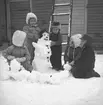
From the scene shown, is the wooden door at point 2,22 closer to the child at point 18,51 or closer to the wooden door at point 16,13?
the wooden door at point 16,13

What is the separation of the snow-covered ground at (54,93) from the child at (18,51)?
58 centimetres

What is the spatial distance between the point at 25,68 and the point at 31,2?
5200mm

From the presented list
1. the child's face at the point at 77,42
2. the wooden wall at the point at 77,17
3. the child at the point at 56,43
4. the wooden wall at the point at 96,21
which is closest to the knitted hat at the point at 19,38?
the child at the point at 56,43

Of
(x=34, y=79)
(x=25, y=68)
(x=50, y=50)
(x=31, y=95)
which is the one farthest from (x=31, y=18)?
(x=31, y=95)

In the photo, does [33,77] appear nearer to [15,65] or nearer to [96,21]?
[15,65]

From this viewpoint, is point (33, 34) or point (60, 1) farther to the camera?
point (60, 1)

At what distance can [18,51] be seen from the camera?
409 centimetres

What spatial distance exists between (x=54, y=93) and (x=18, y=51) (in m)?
1.41

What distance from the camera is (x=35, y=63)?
171 inches

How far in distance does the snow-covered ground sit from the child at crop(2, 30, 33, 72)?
1.89 feet

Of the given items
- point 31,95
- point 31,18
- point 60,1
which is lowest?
point 31,95

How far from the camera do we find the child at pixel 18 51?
4023mm

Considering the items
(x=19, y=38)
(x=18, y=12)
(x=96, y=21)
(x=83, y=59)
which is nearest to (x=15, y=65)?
(x=19, y=38)

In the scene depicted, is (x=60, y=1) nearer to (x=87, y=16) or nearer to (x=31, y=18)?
(x=87, y=16)
